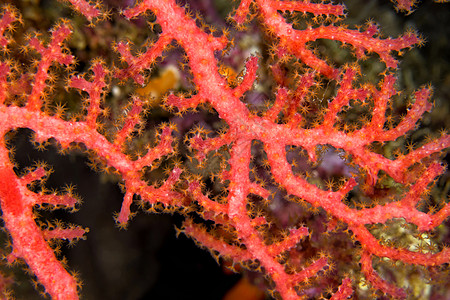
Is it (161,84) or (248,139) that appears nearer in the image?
(248,139)

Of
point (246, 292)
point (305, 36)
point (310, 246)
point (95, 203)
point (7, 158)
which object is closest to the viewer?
point (7, 158)

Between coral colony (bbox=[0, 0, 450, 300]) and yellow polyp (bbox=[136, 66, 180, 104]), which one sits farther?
yellow polyp (bbox=[136, 66, 180, 104])

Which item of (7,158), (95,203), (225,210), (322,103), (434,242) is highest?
(322,103)

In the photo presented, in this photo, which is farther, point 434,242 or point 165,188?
point 434,242

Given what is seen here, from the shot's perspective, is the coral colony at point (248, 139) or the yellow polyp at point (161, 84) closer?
the coral colony at point (248, 139)

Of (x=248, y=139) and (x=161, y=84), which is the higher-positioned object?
(x=248, y=139)

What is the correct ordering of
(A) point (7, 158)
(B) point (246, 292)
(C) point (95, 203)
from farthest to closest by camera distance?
(B) point (246, 292), (C) point (95, 203), (A) point (7, 158)

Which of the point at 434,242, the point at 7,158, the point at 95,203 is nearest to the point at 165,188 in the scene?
the point at 95,203

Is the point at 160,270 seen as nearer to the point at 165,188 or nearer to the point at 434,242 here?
the point at 165,188
